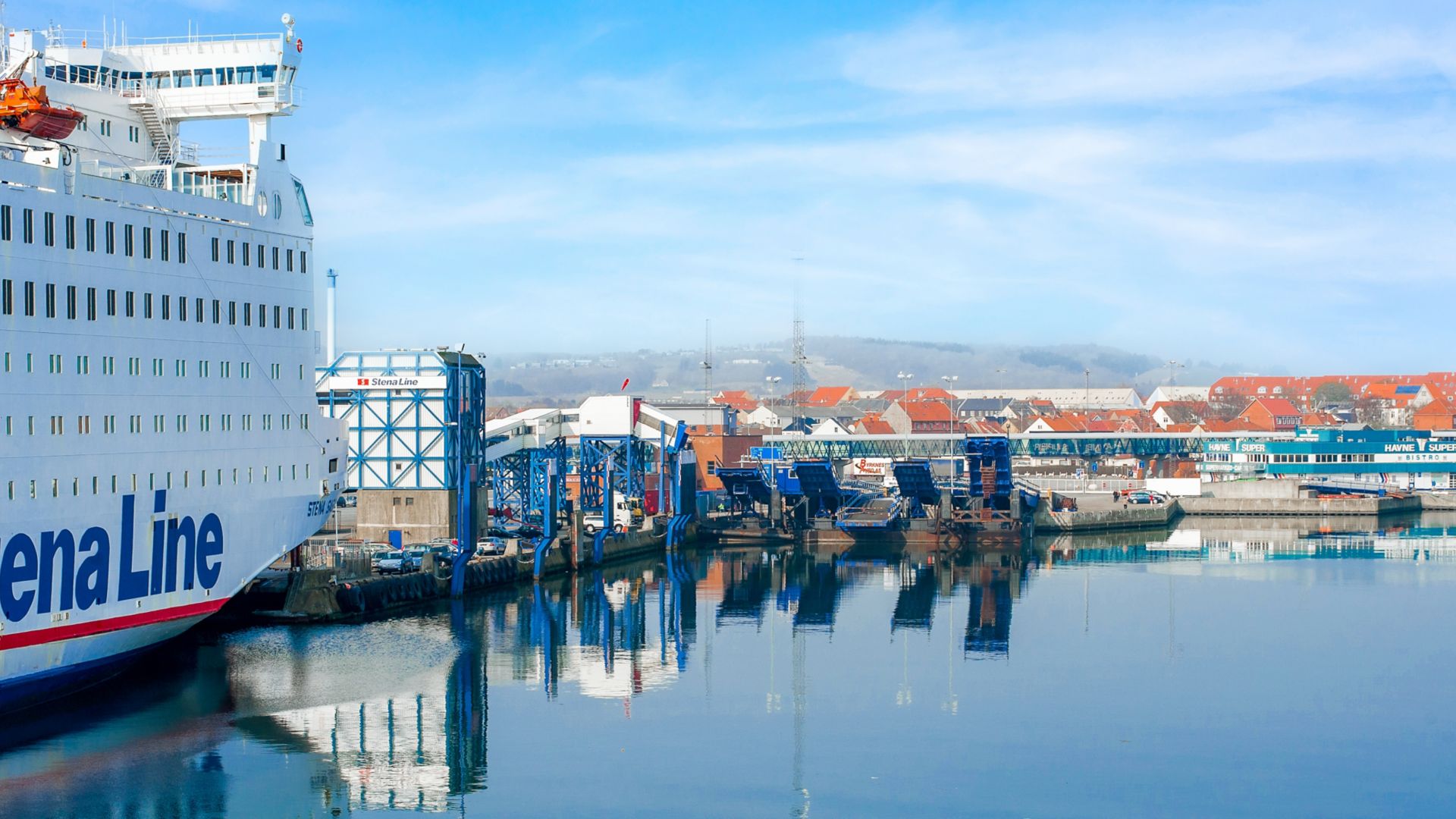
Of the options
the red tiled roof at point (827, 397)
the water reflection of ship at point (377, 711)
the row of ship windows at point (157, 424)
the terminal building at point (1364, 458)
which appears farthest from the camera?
the red tiled roof at point (827, 397)

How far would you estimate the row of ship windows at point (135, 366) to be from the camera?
24.3m

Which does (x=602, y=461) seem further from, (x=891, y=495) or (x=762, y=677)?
(x=762, y=677)

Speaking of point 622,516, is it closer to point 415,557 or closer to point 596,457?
point 596,457

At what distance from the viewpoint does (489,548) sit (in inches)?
1961

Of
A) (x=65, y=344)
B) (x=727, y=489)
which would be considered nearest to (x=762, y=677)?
(x=65, y=344)

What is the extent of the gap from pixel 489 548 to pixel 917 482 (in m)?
21.6

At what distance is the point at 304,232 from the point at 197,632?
423 inches

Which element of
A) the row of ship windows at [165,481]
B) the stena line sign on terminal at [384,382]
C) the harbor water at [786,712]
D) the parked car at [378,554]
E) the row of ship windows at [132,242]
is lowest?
→ the harbor water at [786,712]

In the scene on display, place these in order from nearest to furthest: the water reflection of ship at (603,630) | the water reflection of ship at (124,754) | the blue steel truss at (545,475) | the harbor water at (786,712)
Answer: the water reflection of ship at (124,754) < the harbor water at (786,712) < the water reflection of ship at (603,630) < the blue steel truss at (545,475)

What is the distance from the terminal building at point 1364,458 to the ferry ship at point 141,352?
72.4 meters

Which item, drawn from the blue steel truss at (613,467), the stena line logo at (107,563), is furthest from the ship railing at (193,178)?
the blue steel truss at (613,467)

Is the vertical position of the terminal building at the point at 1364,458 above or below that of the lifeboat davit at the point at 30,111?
below

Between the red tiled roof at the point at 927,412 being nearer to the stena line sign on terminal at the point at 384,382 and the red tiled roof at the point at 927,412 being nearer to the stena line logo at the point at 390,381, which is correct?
the stena line sign on terminal at the point at 384,382

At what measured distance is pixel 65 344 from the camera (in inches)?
984
